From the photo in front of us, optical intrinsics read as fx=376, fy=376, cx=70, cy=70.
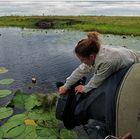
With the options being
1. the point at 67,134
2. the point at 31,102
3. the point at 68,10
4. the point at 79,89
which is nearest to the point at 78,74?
the point at 79,89

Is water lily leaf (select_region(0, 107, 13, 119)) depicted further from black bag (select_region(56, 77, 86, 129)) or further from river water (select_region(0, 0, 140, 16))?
river water (select_region(0, 0, 140, 16))

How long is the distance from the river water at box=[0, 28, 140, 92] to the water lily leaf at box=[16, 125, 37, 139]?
3577 millimetres

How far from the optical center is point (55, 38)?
20688 millimetres

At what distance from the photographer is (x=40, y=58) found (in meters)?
14.4

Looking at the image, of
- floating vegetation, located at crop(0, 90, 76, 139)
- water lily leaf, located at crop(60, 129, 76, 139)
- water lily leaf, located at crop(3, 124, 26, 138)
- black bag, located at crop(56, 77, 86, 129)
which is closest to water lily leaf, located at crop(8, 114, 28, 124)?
floating vegetation, located at crop(0, 90, 76, 139)

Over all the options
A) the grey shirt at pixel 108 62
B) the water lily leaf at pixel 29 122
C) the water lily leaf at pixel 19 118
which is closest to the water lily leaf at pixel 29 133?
the water lily leaf at pixel 29 122

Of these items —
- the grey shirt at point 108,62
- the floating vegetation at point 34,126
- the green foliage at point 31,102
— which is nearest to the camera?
the grey shirt at point 108,62

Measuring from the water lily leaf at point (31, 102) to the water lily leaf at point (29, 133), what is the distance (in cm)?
96

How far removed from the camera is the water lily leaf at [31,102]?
23.0 ft

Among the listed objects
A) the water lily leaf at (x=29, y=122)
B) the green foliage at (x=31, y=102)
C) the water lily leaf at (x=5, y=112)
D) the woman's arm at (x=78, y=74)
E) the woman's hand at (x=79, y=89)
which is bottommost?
the water lily leaf at (x=5, y=112)

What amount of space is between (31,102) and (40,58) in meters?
7.31

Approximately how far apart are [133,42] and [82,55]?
1332 centimetres

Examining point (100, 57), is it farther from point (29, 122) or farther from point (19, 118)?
point (19, 118)

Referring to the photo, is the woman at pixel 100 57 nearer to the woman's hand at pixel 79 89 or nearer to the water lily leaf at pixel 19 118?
the woman's hand at pixel 79 89
